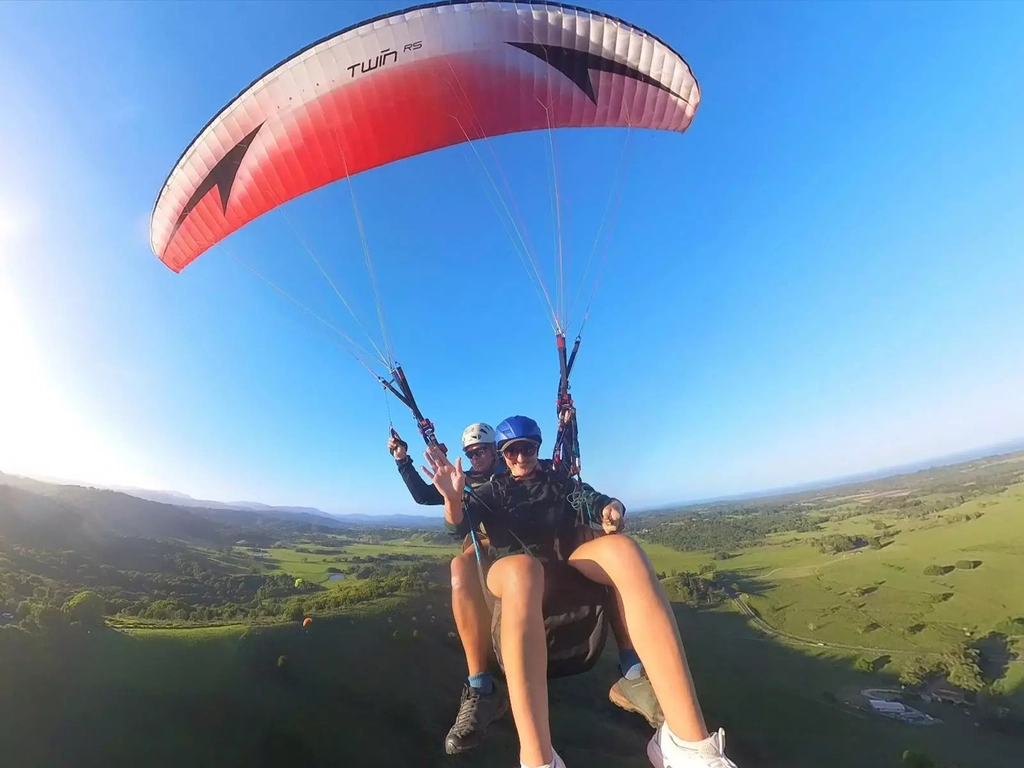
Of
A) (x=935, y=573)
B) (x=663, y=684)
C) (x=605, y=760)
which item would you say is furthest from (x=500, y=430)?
(x=935, y=573)

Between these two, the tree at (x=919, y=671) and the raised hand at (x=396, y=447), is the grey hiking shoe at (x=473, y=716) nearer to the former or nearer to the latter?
the raised hand at (x=396, y=447)

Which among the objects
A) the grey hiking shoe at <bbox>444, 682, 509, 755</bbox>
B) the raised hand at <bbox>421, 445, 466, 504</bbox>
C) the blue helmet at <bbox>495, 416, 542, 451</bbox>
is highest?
the blue helmet at <bbox>495, 416, 542, 451</bbox>

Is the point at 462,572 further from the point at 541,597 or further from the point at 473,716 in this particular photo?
the point at 541,597

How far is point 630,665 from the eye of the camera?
8.93 feet

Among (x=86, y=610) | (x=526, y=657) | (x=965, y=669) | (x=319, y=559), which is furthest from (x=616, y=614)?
(x=319, y=559)

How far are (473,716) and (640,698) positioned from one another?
0.93 meters

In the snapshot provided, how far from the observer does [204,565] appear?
160 feet

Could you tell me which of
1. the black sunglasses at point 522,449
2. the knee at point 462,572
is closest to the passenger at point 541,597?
the knee at point 462,572

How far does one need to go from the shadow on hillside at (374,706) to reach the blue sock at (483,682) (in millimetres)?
411

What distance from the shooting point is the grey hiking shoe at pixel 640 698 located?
7.79 feet

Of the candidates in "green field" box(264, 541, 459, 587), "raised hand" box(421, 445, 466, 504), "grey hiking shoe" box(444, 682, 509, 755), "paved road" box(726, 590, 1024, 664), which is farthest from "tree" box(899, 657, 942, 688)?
"raised hand" box(421, 445, 466, 504)

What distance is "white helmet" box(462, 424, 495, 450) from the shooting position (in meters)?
4.39

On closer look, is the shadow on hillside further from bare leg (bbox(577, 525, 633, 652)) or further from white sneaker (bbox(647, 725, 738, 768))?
white sneaker (bbox(647, 725, 738, 768))

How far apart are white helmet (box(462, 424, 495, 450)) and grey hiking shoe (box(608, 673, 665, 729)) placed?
7.22 ft
